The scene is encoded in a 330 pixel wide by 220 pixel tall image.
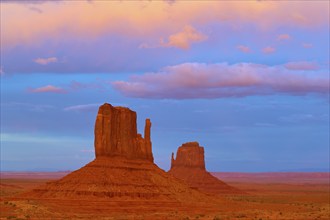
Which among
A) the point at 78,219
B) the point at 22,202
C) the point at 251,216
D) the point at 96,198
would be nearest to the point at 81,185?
the point at 96,198

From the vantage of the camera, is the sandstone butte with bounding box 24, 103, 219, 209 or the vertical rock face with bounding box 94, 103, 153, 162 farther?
the vertical rock face with bounding box 94, 103, 153, 162

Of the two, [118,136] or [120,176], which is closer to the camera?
[120,176]

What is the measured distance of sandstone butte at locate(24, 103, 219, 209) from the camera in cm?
10931

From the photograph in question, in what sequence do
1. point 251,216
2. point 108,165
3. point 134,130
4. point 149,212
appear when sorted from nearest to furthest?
1. point 251,216
2. point 149,212
3. point 108,165
4. point 134,130

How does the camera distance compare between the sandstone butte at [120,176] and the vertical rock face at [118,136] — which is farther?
the vertical rock face at [118,136]

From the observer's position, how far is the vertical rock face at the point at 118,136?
384 ft

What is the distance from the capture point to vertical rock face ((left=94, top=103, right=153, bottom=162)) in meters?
117

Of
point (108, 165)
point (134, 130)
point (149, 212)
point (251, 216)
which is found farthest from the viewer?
point (134, 130)

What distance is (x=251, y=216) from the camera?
98.6 meters

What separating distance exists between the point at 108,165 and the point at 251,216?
91.2 ft

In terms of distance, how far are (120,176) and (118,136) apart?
797cm

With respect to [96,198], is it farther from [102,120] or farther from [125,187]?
[102,120]

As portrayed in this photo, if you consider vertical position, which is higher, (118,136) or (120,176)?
(118,136)

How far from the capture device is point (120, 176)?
114 metres
